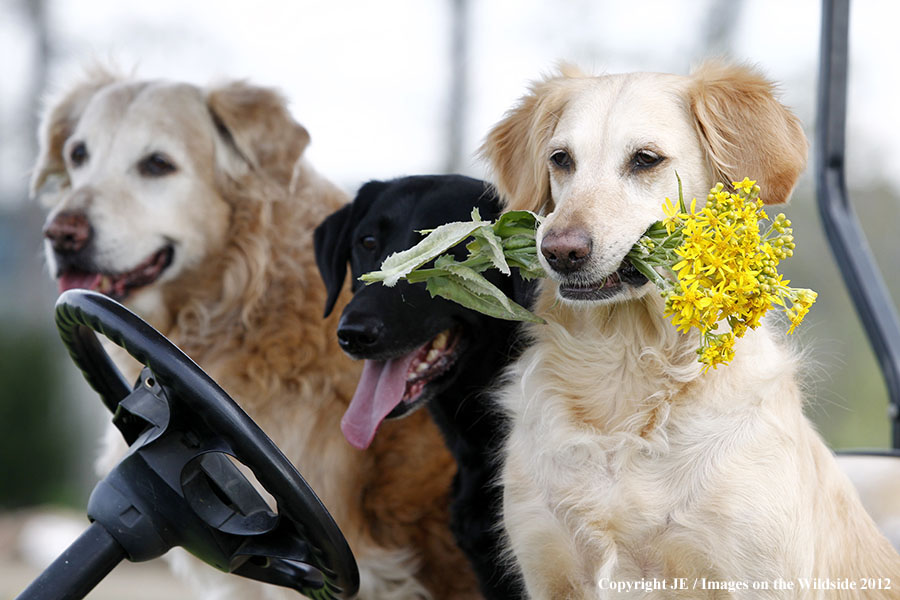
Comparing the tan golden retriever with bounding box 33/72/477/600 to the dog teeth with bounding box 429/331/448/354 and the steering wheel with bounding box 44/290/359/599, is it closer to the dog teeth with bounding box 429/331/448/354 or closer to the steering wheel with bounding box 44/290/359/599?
the dog teeth with bounding box 429/331/448/354

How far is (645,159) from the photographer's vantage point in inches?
63.9

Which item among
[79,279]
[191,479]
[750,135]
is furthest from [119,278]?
[750,135]

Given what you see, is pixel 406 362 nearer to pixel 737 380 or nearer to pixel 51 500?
pixel 737 380

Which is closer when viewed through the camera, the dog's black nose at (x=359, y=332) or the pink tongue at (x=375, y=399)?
the dog's black nose at (x=359, y=332)

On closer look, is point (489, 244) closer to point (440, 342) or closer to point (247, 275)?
point (440, 342)

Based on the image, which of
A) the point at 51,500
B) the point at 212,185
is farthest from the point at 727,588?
the point at 51,500

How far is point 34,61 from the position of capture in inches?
262

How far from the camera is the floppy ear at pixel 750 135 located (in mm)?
1592

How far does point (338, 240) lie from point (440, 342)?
0.42 metres

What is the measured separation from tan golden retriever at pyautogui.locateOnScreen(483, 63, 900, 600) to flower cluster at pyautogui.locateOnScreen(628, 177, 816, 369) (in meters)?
0.16

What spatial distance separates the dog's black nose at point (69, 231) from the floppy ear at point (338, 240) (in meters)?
0.60

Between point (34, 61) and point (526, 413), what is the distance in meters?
6.25

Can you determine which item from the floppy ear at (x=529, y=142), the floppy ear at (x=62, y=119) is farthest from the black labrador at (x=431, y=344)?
the floppy ear at (x=62, y=119)

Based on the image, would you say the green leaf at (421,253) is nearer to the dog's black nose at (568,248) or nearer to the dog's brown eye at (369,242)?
the dog's black nose at (568,248)
